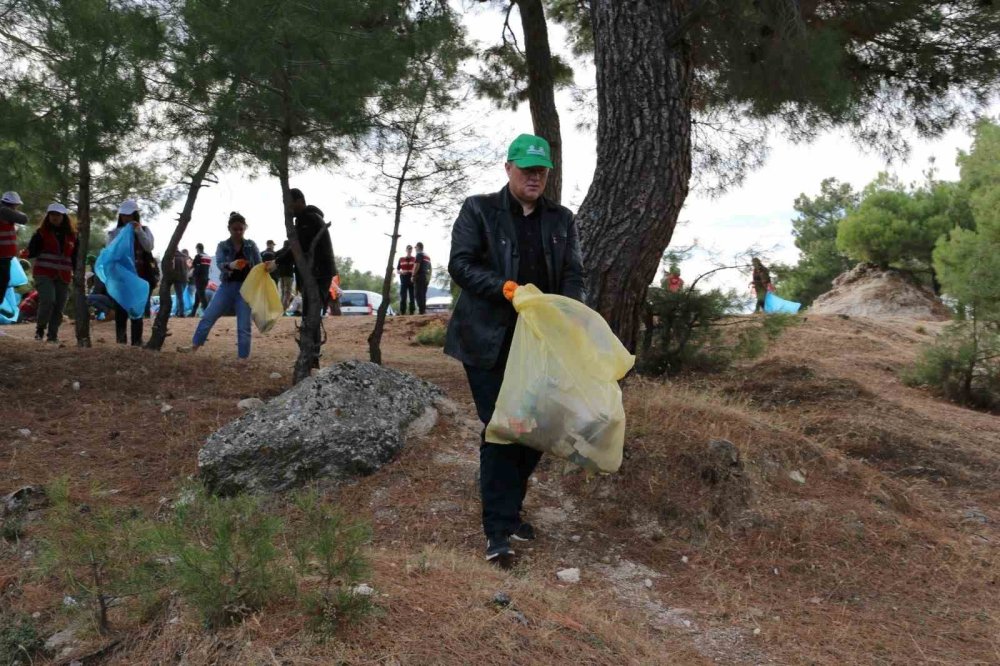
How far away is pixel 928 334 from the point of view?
13477mm

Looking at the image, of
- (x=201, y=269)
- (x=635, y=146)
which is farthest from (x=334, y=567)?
(x=201, y=269)

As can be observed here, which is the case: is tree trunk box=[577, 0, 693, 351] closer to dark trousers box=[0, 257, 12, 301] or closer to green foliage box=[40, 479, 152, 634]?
green foliage box=[40, 479, 152, 634]

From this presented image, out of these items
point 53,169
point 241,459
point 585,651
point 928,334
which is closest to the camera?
point 585,651

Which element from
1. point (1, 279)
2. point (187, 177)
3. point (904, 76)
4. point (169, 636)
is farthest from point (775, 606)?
point (1, 279)

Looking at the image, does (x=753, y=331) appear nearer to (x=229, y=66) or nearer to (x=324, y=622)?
(x=229, y=66)

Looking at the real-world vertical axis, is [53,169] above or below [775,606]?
above

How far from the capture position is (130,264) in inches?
314

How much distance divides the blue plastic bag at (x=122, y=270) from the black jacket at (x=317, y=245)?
1432mm

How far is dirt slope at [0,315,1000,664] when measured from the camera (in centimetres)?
281

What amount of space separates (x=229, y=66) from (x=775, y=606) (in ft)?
15.5

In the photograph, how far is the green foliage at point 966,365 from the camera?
8242mm

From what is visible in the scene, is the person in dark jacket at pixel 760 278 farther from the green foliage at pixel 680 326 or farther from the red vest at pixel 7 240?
the red vest at pixel 7 240

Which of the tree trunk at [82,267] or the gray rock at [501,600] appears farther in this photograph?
the tree trunk at [82,267]

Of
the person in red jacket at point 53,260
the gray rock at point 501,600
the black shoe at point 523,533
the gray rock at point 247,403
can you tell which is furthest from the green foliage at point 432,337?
the gray rock at point 501,600
